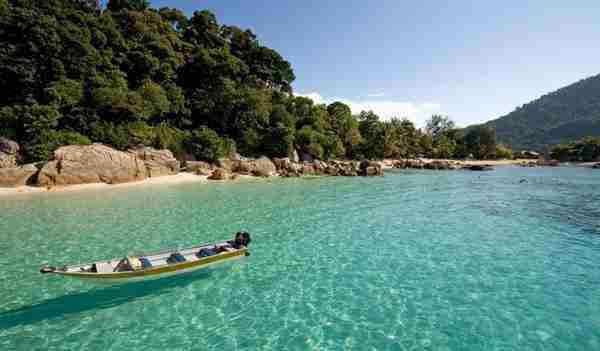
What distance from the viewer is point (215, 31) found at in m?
77.7

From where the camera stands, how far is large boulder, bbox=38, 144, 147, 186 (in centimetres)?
3055

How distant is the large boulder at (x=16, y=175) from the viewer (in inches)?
1144

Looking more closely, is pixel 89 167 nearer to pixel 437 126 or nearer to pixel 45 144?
pixel 45 144

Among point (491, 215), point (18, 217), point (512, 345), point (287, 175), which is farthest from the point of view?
point (287, 175)

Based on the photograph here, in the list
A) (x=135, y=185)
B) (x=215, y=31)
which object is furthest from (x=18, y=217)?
(x=215, y=31)

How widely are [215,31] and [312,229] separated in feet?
257

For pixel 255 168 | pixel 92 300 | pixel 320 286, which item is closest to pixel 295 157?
pixel 255 168

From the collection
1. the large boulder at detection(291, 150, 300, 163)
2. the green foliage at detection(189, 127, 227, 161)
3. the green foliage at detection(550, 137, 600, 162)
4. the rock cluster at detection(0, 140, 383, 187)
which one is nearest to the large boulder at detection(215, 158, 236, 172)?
the rock cluster at detection(0, 140, 383, 187)

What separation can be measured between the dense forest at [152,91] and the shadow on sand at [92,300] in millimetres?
33863

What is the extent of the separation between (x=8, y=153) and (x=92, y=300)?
36.4 meters

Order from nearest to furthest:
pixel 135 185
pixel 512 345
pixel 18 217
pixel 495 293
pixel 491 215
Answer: pixel 512 345 → pixel 495 293 → pixel 18 217 → pixel 491 215 → pixel 135 185

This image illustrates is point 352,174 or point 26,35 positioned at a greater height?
point 26,35

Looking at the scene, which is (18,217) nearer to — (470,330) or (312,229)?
(312,229)

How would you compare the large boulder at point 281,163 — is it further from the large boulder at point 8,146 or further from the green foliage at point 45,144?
the large boulder at point 8,146
